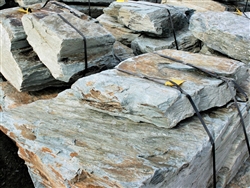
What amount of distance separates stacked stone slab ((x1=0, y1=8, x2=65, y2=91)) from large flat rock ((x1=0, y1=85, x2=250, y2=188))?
2.00ft

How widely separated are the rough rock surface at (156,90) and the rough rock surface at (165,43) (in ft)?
3.26

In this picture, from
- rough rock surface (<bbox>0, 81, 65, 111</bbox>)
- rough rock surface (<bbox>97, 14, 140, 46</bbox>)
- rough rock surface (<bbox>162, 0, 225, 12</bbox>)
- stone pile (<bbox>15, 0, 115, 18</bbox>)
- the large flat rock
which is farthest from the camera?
stone pile (<bbox>15, 0, 115, 18</bbox>)

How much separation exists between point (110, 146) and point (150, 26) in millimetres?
2091

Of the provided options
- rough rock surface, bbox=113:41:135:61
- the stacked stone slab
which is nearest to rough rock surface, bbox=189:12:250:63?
rough rock surface, bbox=113:41:135:61

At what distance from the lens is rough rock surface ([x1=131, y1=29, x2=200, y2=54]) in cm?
368

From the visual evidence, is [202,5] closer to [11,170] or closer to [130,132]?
[130,132]

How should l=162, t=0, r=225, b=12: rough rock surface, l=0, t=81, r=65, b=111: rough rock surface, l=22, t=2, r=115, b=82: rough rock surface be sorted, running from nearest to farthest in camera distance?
l=22, t=2, r=115, b=82: rough rock surface, l=0, t=81, r=65, b=111: rough rock surface, l=162, t=0, r=225, b=12: rough rock surface

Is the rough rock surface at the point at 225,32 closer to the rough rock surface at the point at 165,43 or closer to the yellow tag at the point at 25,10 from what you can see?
the rough rock surface at the point at 165,43

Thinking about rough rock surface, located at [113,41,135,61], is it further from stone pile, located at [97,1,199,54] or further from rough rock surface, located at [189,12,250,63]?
rough rock surface, located at [189,12,250,63]

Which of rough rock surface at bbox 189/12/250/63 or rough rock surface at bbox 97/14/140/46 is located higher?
rough rock surface at bbox 189/12/250/63

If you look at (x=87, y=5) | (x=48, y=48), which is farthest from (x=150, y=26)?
(x=87, y=5)

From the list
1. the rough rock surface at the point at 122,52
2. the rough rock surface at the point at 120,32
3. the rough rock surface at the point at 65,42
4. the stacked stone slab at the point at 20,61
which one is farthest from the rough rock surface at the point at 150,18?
the stacked stone slab at the point at 20,61

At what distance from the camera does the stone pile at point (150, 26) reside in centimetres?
362

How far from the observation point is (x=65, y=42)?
255 cm
